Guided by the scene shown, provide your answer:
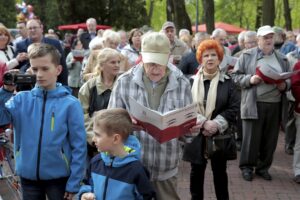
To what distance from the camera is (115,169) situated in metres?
3.10

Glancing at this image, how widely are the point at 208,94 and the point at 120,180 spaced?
6.80 ft

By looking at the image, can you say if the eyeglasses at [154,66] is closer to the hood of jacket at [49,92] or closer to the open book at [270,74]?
the hood of jacket at [49,92]

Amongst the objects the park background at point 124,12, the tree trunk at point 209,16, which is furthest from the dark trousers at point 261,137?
the tree trunk at point 209,16

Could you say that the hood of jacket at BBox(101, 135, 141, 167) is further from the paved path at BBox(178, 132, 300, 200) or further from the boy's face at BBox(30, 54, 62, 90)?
the paved path at BBox(178, 132, 300, 200)

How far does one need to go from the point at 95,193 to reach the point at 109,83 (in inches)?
77.4

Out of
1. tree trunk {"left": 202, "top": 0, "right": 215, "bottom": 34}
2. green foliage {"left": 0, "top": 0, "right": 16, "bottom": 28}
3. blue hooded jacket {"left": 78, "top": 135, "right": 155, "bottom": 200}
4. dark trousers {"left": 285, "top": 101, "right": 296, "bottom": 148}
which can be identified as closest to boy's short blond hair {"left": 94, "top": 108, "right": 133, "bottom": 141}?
blue hooded jacket {"left": 78, "top": 135, "right": 155, "bottom": 200}

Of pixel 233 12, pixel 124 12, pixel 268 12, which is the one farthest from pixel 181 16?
pixel 233 12

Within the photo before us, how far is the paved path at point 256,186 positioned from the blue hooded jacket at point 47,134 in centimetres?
274

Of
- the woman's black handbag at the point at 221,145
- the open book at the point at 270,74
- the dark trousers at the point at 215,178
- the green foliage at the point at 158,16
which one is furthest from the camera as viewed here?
the green foliage at the point at 158,16

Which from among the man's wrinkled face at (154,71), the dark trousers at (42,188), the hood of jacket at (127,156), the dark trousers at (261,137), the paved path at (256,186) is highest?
the man's wrinkled face at (154,71)

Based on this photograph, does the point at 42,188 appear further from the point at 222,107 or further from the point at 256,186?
the point at 256,186

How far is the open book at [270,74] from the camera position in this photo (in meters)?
5.97

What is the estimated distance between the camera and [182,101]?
3.69 m

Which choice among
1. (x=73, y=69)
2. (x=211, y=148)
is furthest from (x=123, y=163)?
(x=73, y=69)
